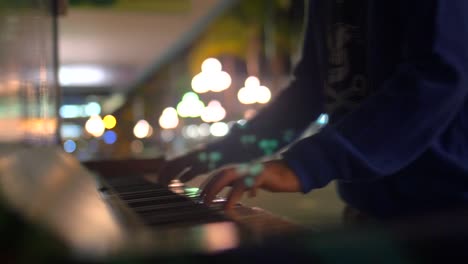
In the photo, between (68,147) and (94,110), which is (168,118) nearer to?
(68,147)

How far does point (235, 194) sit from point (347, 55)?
22 centimetres

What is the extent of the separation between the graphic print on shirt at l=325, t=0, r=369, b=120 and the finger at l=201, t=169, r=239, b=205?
17 centimetres

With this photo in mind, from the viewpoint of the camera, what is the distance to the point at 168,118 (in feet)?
5.51

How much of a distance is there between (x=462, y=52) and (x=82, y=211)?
0.89 ft

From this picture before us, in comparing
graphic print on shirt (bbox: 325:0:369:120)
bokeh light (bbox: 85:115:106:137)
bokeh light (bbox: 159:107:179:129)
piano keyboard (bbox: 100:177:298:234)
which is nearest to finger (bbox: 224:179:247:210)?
piano keyboard (bbox: 100:177:298:234)

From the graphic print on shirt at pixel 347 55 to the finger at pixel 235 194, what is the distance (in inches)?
6.8

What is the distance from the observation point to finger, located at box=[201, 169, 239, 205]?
1.09ft

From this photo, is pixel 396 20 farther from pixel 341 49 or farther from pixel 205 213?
pixel 205 213

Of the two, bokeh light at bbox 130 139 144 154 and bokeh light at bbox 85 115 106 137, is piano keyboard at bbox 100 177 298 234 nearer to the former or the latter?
bokeh light at bbox 130 139 144 154

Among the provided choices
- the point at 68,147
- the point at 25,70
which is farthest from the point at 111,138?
the point at 25,70

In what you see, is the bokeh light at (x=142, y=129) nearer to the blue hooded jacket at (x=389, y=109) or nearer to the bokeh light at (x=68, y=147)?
the bokeh light at (x=68, y=147)

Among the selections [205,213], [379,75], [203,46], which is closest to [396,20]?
[379,75]

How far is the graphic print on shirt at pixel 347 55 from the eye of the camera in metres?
0.47

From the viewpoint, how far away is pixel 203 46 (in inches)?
135
